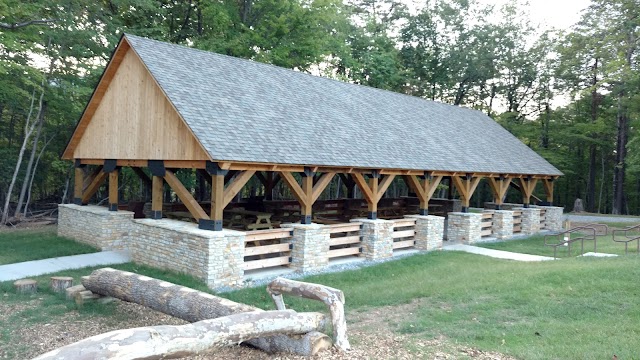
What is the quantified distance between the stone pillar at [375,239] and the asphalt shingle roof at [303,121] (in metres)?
1.46

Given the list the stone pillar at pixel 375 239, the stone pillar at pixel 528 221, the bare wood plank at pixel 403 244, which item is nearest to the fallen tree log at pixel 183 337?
the stone pillar at pixel 375 239

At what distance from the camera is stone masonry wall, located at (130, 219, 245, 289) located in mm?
8617

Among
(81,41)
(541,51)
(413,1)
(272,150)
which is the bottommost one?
(272,150)

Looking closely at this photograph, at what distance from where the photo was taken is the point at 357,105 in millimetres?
15312

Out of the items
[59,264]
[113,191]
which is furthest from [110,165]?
[59,264]

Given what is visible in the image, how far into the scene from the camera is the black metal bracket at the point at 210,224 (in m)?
9.03

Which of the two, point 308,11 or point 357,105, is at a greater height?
point 308,11

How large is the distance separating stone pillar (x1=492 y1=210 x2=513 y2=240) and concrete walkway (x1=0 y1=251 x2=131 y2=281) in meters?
11.5

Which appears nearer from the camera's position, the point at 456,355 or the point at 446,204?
the point at 456,355

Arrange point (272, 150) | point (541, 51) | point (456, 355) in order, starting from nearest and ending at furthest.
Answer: point (456, 355) < point (272, 150) < point (541, 51)

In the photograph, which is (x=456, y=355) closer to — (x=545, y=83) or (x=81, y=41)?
(x=81, y=41)

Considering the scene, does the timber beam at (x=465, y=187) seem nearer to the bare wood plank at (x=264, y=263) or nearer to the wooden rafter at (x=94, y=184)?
the bare wood plank at (x=264, y=263)

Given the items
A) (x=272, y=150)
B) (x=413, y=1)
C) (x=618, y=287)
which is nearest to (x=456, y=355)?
(x=618, y=287)

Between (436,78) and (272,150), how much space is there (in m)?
24.9
